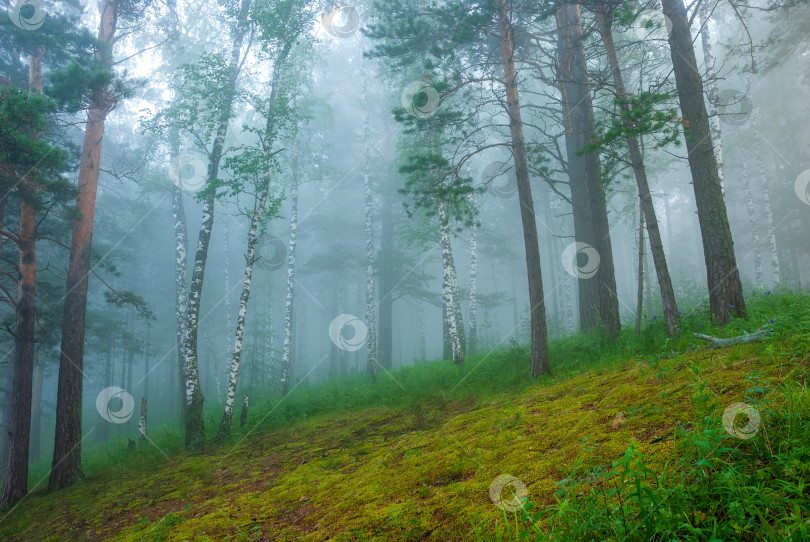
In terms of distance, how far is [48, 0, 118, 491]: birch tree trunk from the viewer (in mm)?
9898

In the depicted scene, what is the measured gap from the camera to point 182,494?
6.55 metres

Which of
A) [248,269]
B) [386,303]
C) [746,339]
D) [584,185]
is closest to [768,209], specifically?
[584,185]

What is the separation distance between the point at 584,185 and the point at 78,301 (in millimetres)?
14218

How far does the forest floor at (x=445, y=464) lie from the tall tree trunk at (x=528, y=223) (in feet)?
3.04

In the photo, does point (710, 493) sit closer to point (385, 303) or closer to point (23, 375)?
point (23, 375)

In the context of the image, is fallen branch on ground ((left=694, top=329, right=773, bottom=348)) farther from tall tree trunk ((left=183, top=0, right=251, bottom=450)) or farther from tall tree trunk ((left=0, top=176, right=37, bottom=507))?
tall tree trunk ((left=0, top=176, right=37, bottom=507))

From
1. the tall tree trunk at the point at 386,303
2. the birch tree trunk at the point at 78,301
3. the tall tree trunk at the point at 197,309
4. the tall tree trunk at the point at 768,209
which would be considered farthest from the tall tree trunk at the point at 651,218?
the tall tree trunk at the point at 386,303

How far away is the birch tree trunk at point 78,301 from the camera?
390 inches

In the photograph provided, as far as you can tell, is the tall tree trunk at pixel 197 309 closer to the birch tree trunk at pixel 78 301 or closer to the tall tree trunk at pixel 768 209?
the birch tree trunk at pixel 78 301

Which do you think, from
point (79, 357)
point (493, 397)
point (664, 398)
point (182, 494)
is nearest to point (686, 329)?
point (493, 397)

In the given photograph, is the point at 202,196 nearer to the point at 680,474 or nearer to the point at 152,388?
the point at 680,474

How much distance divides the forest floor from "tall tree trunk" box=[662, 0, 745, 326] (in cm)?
257

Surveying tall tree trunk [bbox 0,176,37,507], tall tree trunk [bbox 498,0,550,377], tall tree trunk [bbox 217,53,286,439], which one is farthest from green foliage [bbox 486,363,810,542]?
tall tree trunk [bbox 0,176,37,507]

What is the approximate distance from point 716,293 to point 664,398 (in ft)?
15.8
